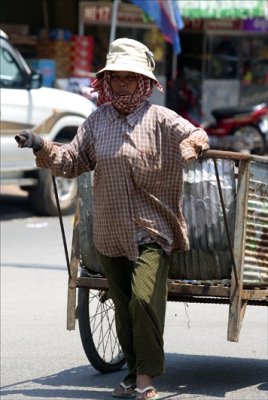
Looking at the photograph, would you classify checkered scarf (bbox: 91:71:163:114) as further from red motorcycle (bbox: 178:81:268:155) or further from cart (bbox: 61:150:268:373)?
red motorcycle (bbox: 178:81:268:155)

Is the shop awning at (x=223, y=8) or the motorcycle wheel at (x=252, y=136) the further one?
the motorcycle wheel at (x=252, y=136)

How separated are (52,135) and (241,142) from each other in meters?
7.11

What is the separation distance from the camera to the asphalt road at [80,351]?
6.18m

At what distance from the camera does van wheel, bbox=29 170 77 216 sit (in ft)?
45.6

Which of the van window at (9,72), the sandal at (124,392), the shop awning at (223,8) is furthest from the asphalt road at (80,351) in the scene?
the shop awning at (223,8)

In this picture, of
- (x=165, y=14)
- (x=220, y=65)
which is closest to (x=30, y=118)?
(x=165, y=14)

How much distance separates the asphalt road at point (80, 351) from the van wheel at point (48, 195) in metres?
3.08

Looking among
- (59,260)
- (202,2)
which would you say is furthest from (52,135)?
(202,2)

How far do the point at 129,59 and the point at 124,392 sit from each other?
1718 mm

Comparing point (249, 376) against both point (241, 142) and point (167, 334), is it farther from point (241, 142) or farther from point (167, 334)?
point (241, 142)

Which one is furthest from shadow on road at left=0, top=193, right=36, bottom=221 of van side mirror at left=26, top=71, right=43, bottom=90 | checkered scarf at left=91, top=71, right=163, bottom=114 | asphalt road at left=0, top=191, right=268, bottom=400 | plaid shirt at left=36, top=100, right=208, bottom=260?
checkered scarf at left=91, top=71, right=163, bottom=114

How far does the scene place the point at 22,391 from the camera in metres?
6.16

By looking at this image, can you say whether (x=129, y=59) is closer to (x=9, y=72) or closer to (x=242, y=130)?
(x=9, y=72)

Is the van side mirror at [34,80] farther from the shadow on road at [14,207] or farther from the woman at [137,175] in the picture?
the woman at [137,175]
